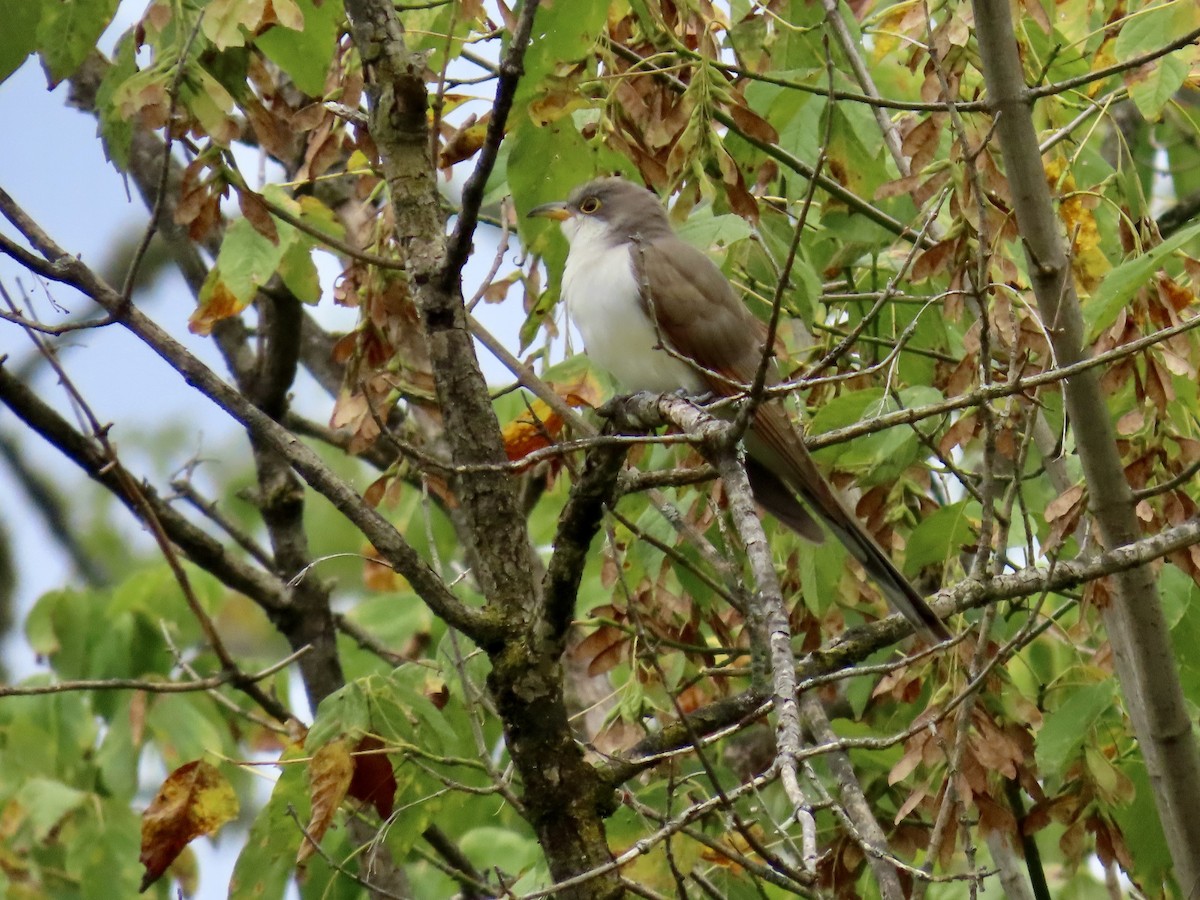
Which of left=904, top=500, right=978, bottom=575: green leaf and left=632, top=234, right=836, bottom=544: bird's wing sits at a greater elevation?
left=632, top=234, right=836, bottom=544: bird's wing

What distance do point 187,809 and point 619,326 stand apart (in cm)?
181

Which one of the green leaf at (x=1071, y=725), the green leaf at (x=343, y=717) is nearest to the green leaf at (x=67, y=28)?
the green leaf at (x=343, y=717)

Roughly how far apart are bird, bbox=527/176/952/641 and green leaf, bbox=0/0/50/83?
127cm

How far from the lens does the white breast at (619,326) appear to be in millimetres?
4246

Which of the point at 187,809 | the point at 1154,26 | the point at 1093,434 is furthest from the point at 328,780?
the point at 1154,26

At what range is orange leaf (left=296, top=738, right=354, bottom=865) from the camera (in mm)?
3221

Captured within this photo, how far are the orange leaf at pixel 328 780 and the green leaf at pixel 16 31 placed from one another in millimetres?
1612

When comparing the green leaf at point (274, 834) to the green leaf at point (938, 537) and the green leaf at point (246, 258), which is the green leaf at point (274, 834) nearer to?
the green leaf at point (246, 258)

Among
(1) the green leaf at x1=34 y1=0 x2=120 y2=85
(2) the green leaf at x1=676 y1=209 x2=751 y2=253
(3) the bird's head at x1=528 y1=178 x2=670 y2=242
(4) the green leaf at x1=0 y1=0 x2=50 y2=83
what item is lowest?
(2) the green leaf at x1=676 y1=209 x2=751 y2=253

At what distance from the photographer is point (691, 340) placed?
13.9 ft

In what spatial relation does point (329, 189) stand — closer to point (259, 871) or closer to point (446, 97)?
point (446, 97)

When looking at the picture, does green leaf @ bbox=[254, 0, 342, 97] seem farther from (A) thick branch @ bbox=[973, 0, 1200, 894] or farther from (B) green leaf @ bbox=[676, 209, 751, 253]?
(A) thick branch @ bbox=[973, 0, 1200, 894]

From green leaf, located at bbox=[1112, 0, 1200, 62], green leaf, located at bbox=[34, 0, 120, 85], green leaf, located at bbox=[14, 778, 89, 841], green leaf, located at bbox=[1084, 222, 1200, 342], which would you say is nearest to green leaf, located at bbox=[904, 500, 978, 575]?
green leaf, located at bbox=[1084, 222, 1200, 342]

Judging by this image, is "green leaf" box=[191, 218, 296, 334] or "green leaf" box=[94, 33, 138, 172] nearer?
"green leaf" box=[94, 33, 138, 172]
